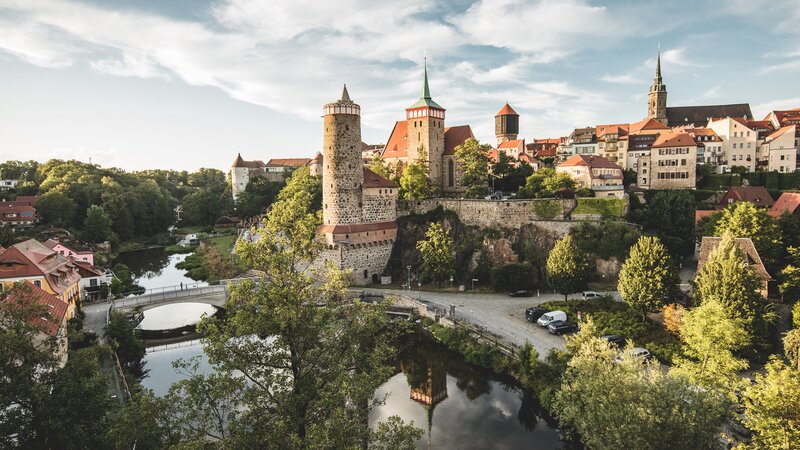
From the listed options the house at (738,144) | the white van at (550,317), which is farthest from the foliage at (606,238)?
the house at (738,144)

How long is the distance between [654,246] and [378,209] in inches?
934

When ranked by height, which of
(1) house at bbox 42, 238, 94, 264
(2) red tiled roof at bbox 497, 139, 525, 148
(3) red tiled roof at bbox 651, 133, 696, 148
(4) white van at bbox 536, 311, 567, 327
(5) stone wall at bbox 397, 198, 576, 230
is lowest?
(4) white van at bbox 536, 311, 567, 327

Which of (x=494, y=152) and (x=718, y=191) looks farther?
(x=494, y=152)

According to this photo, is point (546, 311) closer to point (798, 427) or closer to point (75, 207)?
point (798, 427)

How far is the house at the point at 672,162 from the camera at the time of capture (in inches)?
1877

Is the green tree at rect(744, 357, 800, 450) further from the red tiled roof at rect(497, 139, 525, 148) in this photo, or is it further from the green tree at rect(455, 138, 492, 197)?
the red tiled roof at rect(497, 139, 525, 148)

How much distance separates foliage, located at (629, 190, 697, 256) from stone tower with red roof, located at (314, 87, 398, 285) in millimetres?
23255

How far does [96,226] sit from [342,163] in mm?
41904

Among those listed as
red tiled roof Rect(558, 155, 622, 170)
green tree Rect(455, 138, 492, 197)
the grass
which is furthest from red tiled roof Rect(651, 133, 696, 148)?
green tree Rect(455, 138, 492, 197)

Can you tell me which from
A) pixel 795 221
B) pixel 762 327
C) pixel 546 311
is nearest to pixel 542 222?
pixel 546 311

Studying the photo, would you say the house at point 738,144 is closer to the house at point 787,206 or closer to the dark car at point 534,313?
the house at point 787,206

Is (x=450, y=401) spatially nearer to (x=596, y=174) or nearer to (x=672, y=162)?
(x=596, y=174)

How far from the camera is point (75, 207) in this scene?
67.1 metres

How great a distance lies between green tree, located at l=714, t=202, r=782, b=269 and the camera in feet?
102
